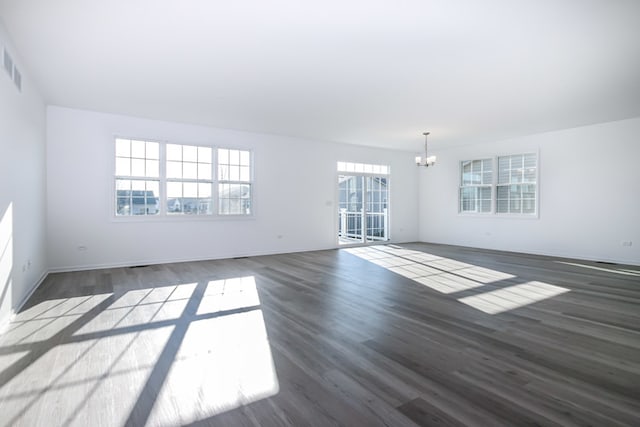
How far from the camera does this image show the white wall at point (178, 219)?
5594 mm

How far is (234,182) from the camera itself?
723 cm

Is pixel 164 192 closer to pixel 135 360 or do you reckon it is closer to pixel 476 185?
pixel 135 360

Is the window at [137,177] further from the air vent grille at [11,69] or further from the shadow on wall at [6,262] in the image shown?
the shadow on wall at [6,262]

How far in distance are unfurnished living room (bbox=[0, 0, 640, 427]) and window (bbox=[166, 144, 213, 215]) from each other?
44 mm

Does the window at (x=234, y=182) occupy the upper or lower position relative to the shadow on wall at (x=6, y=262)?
upper

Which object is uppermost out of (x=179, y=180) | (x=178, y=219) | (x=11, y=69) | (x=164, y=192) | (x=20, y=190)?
(x=11, y=69)

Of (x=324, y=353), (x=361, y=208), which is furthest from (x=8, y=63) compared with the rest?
(x=361, y=208)

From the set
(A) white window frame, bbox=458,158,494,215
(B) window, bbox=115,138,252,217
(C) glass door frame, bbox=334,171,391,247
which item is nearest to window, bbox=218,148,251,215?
(B) window, bbox=115,138,252,217

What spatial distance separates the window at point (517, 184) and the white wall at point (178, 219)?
2.93 meters

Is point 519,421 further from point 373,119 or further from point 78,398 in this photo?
point 373,119

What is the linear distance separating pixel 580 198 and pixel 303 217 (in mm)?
5934

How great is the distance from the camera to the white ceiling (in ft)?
9.41

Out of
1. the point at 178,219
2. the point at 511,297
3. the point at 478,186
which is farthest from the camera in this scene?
the point at 478,186

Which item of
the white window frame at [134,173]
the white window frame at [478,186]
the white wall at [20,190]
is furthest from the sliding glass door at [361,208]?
the white wall at [20,190]
